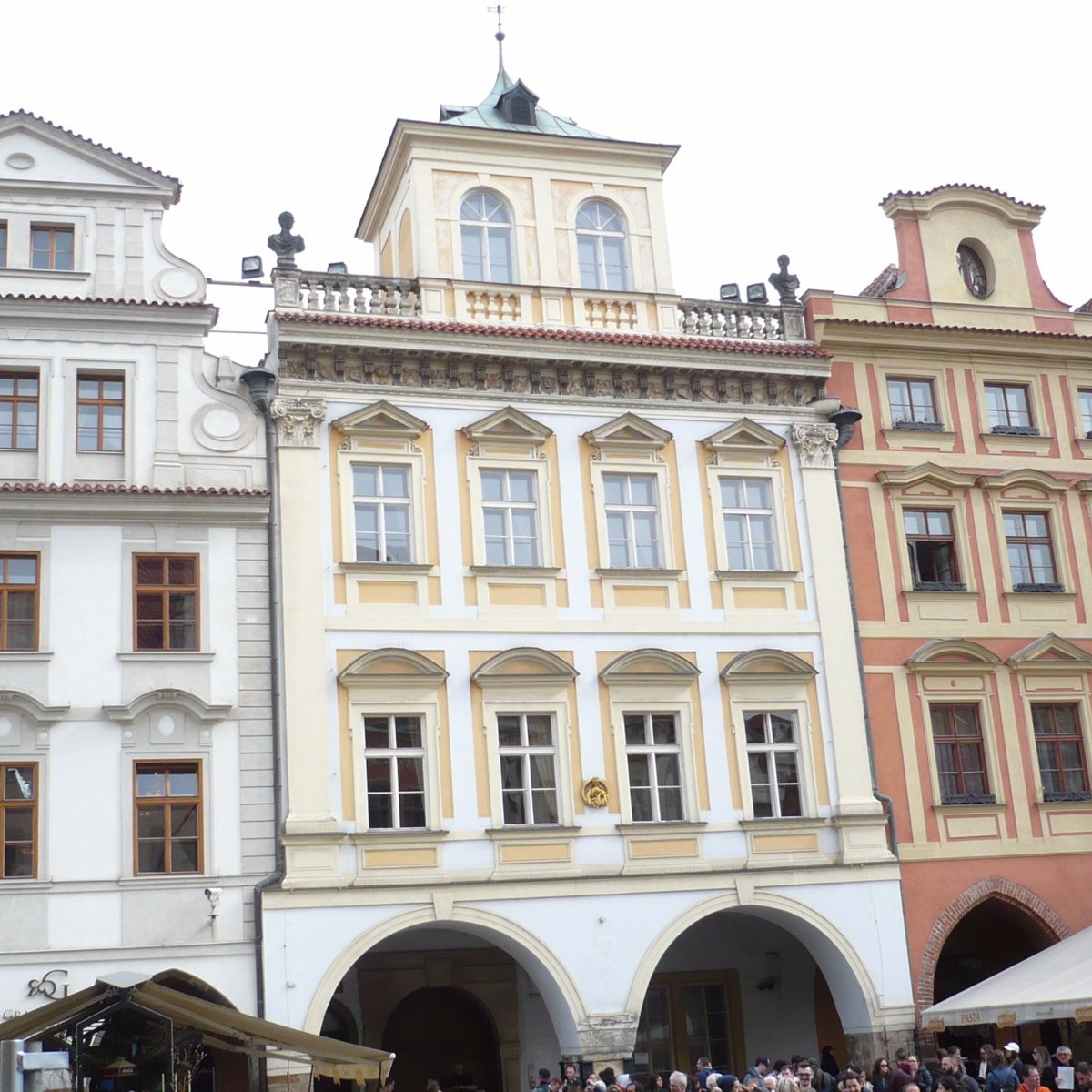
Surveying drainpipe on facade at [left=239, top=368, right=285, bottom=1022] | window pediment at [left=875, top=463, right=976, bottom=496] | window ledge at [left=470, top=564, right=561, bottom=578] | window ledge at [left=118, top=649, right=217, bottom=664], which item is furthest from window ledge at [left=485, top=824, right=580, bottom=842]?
window pediment at [left=875, top=463, right=976, bottom=496]

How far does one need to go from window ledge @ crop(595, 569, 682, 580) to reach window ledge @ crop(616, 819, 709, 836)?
3.54 metres

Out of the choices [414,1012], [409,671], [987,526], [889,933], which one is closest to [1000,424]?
[987,526]

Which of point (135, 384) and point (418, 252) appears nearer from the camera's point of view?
point (135, 384)

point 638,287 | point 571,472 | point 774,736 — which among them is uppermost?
point 638,287

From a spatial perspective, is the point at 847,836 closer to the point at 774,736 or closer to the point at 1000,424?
the point at 774,736

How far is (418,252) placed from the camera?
80.9 ft

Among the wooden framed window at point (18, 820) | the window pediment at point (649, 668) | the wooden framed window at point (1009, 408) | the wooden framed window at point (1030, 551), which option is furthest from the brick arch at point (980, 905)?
the wooden framed window at point (18, 820)

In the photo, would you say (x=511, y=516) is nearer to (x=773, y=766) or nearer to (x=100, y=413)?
(x=773, y=766)

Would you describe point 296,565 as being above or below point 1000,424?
below

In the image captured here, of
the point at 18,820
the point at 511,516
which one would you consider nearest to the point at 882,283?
the point at 511,516

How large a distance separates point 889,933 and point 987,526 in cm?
682

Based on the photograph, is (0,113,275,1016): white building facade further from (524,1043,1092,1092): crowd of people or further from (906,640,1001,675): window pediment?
(906,640,1001,675): window pediment

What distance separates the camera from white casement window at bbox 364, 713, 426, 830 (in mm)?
21906

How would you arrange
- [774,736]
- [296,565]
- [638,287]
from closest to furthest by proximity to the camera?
[296,565], [774,736], [638,287]
